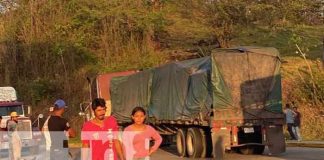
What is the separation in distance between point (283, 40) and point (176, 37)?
752cm

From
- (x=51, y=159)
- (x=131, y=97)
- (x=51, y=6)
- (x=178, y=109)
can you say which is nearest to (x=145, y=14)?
(x=51, y=6)

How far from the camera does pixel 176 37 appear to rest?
152 ft

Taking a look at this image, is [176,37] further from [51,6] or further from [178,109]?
[178,109]

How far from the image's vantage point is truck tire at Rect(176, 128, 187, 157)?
20.8 metres

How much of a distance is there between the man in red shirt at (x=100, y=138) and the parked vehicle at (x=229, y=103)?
9.79 meters

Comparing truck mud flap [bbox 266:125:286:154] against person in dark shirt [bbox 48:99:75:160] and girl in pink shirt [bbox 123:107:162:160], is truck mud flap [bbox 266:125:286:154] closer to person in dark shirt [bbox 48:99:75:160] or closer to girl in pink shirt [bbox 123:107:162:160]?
person in dark shirt [bbox 48:99:75:160]

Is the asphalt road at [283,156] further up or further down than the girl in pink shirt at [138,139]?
further down

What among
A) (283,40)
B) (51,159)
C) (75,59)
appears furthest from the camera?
(283,40)

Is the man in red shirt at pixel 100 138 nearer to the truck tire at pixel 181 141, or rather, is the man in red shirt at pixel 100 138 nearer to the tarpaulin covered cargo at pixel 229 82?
the tarpaulin covered cargo at pixel 229 82

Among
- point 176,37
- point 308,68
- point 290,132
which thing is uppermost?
point 176,37

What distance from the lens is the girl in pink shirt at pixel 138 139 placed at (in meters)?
9.01

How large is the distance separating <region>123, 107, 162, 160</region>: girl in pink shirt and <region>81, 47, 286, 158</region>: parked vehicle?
31.9ft

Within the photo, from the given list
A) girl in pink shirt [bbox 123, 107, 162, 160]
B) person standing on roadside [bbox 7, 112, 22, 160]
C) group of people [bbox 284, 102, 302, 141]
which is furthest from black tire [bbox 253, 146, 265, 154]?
girl in pink shirt [bbox 123, 107, 162, 160]

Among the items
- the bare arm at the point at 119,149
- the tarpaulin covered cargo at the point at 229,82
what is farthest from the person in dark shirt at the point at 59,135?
the tarpaulin covered cargo at the point at 229,82
